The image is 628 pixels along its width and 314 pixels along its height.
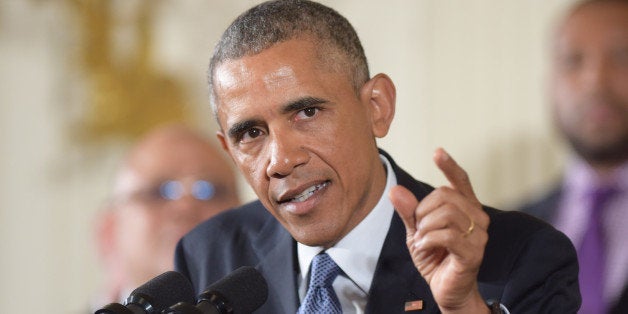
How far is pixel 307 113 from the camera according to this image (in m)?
2.18

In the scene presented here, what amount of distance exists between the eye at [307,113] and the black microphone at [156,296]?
39cm

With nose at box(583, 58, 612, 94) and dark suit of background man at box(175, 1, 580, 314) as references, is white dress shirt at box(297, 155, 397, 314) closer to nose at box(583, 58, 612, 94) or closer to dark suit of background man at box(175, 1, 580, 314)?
dark suit of background man at box(175, 1, 580, 314)

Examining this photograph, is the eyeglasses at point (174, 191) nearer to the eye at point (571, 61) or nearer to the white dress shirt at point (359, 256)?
the eye at point (571, 61)

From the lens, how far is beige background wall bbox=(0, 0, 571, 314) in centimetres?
458

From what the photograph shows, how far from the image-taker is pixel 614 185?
3.73m

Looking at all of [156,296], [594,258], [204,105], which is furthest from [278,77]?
[204,105]

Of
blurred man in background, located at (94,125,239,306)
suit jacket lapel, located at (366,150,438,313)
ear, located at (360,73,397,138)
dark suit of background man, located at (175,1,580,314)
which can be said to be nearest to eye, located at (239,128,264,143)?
dark suit of background man, located at (175,1,580,314)

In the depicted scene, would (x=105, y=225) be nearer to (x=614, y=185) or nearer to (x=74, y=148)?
(x=74, y=148)

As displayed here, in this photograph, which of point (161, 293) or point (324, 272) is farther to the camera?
point (324, 272)

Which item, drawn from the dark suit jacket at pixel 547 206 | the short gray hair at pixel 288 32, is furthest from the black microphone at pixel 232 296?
the dark suit jacket at pixel 547 206

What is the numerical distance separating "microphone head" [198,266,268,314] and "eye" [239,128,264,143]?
29 centimetres

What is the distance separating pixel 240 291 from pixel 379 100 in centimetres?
59

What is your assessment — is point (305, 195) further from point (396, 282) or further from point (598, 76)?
point (598, 76)

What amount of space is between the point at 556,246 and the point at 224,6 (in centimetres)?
311
